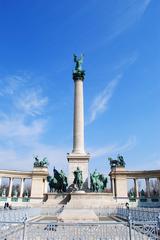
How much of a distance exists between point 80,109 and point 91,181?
14263mm

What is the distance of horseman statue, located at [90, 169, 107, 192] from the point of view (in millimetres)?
39250

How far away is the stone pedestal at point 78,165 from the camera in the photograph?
4050 centimetres

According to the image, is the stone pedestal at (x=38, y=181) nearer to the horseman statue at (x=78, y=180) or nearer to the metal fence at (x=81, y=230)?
the horseman statue at (x=78, y=180)

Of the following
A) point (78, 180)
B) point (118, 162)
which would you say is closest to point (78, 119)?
point (78, 180)

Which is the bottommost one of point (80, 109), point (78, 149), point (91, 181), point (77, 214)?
point (77, 214)

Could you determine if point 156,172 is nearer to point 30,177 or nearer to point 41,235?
point 30,177

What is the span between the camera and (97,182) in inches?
1563

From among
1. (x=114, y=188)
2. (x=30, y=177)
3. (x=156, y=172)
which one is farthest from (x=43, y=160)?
(x=156, y=172)

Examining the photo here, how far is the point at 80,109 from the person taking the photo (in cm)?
4522

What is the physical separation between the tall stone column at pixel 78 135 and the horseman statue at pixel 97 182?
153 centimetres

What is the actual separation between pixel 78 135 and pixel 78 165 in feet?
19.1

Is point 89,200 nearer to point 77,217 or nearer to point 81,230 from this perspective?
point 77,217

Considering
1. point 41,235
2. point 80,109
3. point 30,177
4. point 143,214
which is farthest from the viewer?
point 30,177

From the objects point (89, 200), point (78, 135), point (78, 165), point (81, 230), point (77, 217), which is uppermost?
point (78, 135)
